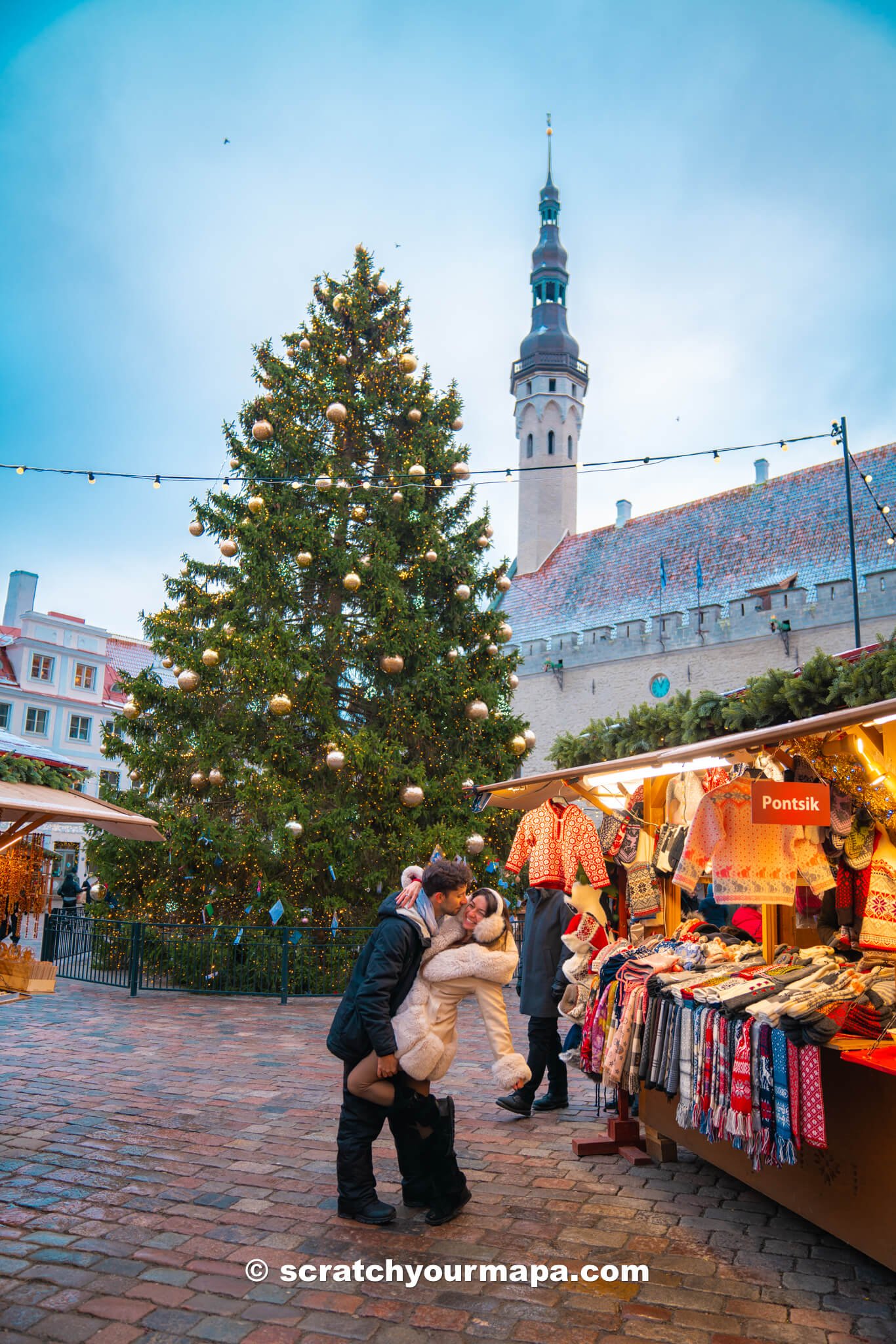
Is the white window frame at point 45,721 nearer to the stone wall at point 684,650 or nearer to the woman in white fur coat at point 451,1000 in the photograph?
the stone wall at point 684,650

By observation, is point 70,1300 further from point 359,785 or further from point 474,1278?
point 359,785

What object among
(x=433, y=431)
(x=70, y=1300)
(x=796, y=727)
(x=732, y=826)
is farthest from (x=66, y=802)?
(x=433, y=431)

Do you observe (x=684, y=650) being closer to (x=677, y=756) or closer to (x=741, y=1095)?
(x=677, y=756)

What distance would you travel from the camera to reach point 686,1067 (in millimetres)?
4660

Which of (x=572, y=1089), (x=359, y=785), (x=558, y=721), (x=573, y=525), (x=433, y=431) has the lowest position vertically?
(x=572, y=1089)

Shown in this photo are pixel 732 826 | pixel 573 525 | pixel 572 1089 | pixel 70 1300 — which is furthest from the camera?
pixel 573 525

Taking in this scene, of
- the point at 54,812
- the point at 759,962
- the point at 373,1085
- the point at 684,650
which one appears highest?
the point at 684,650

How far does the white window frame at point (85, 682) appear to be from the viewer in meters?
37.0

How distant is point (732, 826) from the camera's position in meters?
5.24

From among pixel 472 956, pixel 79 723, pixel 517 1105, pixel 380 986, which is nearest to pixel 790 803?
pixel 472 956

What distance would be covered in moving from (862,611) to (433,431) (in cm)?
1468

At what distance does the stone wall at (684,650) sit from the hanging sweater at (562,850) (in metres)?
17.9

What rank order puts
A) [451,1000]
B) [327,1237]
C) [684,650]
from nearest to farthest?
[327,1237] → [451,1000] → [684,650]

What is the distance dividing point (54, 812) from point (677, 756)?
4655 mm
